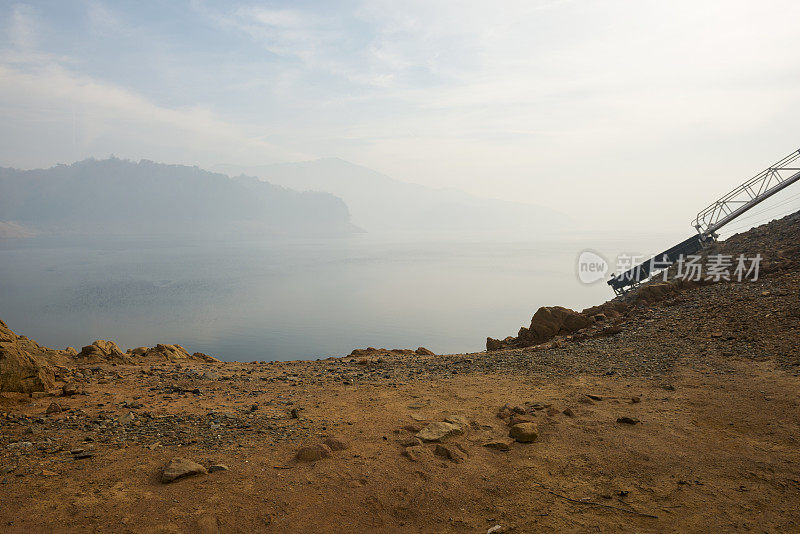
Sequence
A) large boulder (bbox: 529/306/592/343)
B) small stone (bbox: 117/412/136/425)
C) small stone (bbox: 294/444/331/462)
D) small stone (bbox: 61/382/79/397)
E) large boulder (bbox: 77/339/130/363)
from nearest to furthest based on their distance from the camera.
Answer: small stone (bbox: 294/444/331/462) → small stone (bbox: 117/412/136/425) → small stone (bbox: 61/382/79/397) → large boulder (bbox: 77/339/130/363) → large boulder (bbox: 529/306/592/343)

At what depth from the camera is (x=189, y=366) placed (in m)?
12.8

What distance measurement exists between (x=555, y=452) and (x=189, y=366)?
10784mm

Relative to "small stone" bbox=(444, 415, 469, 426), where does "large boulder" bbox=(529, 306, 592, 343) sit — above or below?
above

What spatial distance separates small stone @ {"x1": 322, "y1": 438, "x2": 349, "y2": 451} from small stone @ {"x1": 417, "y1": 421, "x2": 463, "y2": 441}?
1.19 meters

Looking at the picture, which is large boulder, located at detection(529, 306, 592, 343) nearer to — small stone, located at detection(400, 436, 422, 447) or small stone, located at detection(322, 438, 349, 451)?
small stone, located at detection(400, 436, 422, 447)

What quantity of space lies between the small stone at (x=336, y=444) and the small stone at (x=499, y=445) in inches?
85.3

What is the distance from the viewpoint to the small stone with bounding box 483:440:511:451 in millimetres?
6488

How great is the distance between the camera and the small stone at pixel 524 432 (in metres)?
6.71

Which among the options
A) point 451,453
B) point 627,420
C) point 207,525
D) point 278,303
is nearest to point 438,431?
point 451,453

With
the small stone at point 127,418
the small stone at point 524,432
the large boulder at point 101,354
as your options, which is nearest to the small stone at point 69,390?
the small stone at point 127,418

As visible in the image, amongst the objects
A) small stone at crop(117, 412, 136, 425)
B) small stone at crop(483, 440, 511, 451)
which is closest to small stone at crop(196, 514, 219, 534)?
small stone at crop(117, 412, 136, 425)

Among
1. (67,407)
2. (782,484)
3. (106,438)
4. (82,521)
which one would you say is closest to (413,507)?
(82,521)

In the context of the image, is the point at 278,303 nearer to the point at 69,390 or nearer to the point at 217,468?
the point at 69,390

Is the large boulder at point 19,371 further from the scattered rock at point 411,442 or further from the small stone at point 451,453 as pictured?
the small stone at point 451,453
